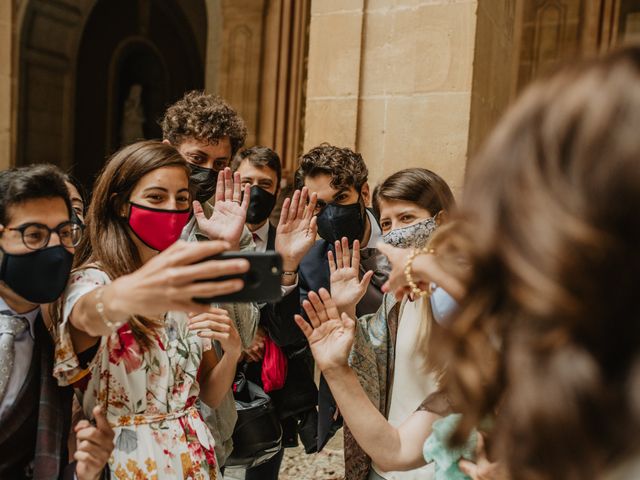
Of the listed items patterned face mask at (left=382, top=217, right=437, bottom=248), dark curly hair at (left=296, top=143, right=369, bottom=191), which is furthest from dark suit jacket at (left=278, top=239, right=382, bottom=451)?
patterned face mask at (left=382, top=217, right=437, bottom=248)

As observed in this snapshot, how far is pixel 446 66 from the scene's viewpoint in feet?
10.9

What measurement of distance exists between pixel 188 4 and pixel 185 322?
1013 centimetres

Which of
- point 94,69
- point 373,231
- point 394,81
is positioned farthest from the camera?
point 94,69

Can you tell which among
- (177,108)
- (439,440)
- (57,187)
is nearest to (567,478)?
(439,440)

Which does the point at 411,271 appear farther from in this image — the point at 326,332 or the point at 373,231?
the point at 373,231

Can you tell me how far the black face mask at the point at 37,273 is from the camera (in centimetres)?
129

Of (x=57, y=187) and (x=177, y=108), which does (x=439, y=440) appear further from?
(x=177, y=108)

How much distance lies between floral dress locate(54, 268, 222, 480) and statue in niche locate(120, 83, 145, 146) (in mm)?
9342

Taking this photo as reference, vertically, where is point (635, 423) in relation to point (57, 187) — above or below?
below

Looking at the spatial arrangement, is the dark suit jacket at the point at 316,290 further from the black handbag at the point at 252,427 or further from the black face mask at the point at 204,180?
the black face mask at the point at 204,180

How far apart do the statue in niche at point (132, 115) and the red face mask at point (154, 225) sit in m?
9.12

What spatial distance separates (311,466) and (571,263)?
3.25 m

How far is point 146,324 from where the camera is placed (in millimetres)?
1531

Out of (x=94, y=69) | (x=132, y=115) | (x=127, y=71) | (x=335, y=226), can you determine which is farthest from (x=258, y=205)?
(x=127, y=71)
